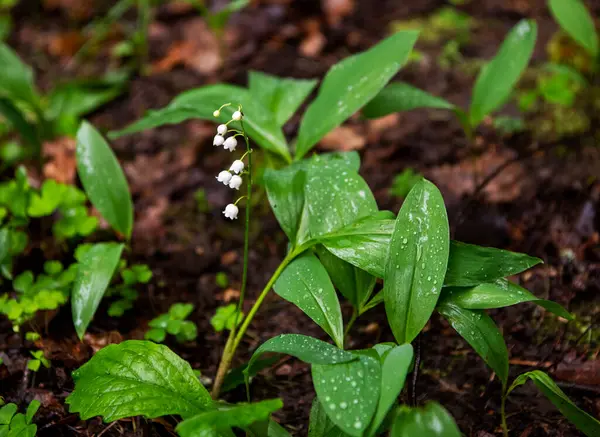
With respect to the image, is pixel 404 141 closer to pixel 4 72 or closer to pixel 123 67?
pixel 123 67

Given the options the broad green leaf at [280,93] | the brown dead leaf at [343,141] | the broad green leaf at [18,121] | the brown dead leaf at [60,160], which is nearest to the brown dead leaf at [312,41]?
the brown dead leaf at [343,141]

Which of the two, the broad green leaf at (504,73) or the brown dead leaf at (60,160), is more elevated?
the broad green leaf at (504,73)

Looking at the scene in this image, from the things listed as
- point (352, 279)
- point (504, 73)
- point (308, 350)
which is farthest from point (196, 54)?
point (308, 350)

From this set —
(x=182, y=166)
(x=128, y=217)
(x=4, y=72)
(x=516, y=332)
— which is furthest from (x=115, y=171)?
(x=516, y=332)

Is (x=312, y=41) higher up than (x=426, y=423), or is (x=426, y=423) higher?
(x=312, y=41)

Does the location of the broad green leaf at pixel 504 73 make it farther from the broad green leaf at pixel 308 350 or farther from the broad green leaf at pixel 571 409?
the broad green leaf at pixel 308 350

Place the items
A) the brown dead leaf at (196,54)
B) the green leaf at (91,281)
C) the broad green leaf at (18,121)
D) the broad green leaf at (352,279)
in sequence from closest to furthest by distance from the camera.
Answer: the broad green leaf at (352,279), the green leaf at (91,281), the broad green leaf at (18,121), the brown dead leaf at (196,54)

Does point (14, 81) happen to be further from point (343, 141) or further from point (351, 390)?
point (351, 390)

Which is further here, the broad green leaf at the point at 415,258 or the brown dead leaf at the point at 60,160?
the brown dead leaf at the point at 60,160
